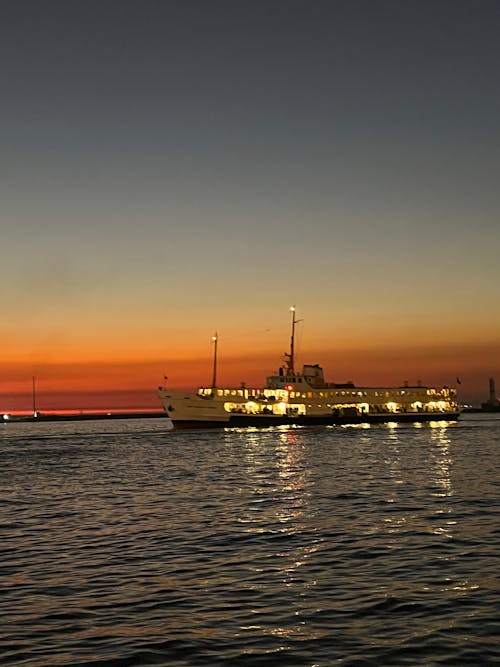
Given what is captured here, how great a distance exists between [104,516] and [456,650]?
20.3m

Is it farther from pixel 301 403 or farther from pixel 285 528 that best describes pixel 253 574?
pixel 301 403

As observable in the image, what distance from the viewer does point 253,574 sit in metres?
19.3

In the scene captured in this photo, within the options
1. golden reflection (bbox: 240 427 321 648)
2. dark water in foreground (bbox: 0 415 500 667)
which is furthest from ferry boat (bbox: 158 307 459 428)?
dark water in foreground (bbox: 0 415 500 667)

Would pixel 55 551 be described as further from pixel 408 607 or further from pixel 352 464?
pixel 352 464

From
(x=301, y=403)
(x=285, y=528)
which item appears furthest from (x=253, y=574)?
(x=301, y=403)

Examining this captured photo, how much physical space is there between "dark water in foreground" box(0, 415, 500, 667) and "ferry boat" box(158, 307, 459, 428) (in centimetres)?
8854

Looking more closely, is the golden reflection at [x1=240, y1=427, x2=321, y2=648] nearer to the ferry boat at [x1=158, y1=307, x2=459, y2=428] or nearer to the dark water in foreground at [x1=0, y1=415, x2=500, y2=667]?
the dark water in foreground at [x1=0, y1=415, x2=500, y2=667]

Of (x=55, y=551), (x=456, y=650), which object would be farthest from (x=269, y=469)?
(x=456, y=650)

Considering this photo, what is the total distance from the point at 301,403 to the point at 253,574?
121 m

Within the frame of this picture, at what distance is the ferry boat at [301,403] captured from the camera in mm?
130750

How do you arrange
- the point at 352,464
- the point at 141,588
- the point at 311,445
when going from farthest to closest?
the point at 311,445, the point at 352,464, the point at 141,588

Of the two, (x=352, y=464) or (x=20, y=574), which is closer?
(x=20, y=574)

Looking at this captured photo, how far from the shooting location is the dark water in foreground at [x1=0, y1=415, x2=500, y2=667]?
13.4 metres

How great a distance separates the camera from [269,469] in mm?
53406
